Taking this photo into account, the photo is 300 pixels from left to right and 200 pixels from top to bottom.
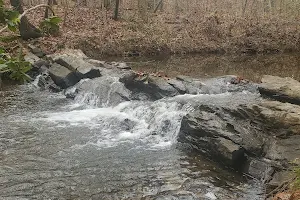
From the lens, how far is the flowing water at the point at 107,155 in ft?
22.1

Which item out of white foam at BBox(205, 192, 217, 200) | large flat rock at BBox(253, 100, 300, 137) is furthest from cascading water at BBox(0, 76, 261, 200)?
large flat rock at BBox(253, 100, 300, 137)

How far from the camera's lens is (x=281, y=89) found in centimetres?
1151

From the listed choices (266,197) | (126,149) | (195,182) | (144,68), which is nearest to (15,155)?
(126,149)

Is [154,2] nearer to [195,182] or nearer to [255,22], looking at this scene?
[255,22]

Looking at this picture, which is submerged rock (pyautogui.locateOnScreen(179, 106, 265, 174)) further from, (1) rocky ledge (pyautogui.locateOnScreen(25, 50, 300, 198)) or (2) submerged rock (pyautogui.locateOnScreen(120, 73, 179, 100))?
(2) submerged rock (pyautogui.locateOnScreen(120, 73, 179, 100))

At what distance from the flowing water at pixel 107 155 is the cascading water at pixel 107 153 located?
2 centimetres

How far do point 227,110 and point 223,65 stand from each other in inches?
420

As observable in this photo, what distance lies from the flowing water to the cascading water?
0.06 feet

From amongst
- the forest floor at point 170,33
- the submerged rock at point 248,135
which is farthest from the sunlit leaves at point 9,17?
the forest floor at point 170,33

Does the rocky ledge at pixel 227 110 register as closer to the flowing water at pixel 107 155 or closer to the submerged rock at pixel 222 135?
the submerged rock at pixel 222 135

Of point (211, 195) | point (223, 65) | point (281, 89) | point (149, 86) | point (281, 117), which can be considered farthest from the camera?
point (223, 65)

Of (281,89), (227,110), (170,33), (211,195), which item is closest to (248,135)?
(227,110)

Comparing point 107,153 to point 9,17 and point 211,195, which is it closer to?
point 211,195

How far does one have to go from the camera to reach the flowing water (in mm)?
6727
